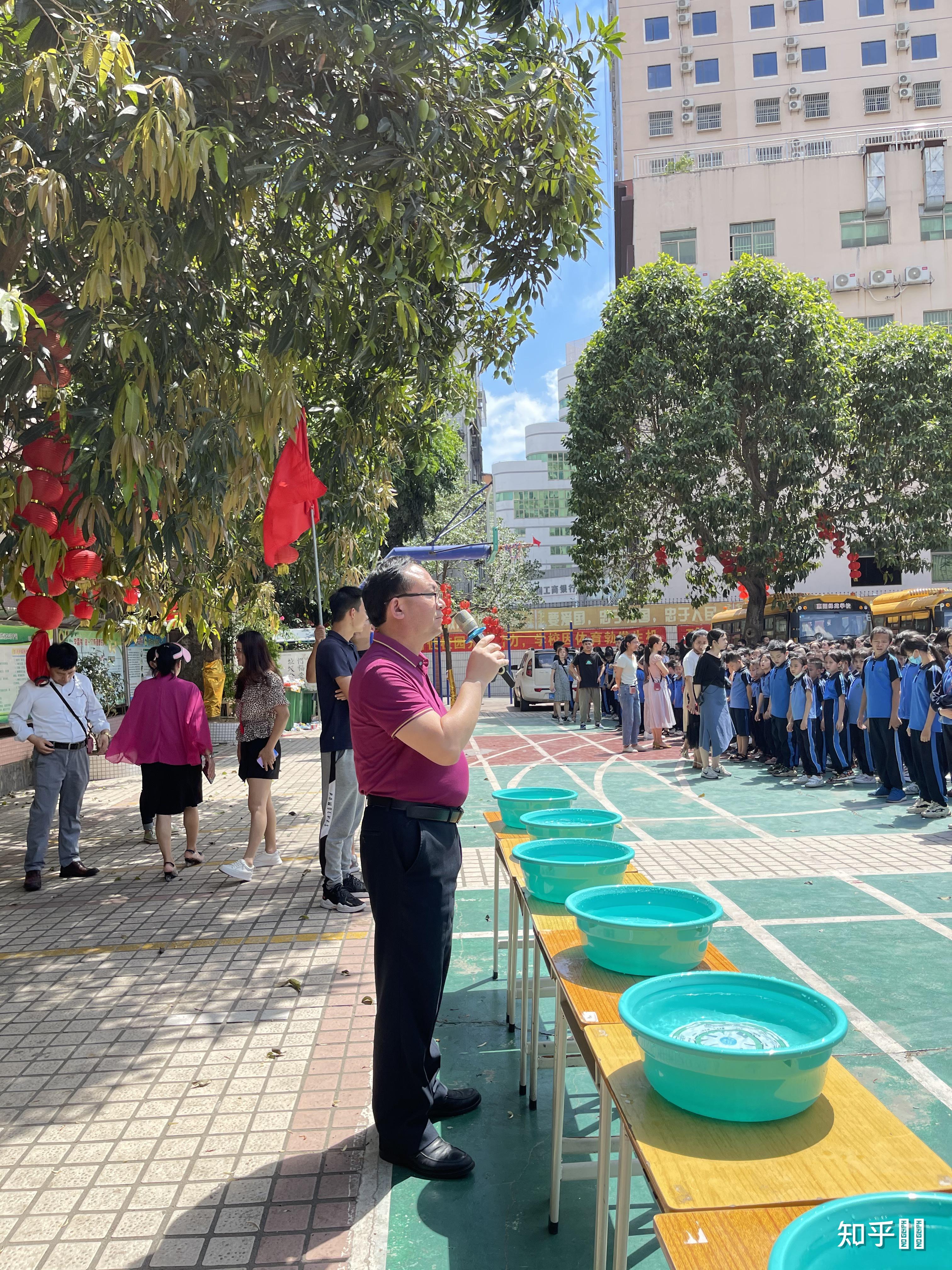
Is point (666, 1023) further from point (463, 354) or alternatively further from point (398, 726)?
point (463, 354)

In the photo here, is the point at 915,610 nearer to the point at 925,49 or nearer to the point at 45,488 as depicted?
the point at 45,488

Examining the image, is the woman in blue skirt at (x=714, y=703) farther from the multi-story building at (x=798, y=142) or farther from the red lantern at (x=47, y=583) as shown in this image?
the multi-story building at (x=798, y=142)

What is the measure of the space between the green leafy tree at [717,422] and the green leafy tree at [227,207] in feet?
57.2

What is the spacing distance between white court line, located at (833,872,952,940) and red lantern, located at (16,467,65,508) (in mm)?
5730

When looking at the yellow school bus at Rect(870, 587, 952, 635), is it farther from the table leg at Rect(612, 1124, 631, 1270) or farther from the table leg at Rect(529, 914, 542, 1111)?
the table leg at Rect(612, 1124, 631, 1270)

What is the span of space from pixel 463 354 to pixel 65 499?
4038 mm

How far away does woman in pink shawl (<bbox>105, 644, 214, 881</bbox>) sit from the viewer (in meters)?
7.58

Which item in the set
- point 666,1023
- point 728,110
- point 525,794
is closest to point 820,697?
point 525,794

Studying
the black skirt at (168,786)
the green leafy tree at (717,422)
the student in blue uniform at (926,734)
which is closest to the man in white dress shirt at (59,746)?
the black skirt at (168,786)

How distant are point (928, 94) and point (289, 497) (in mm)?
49040

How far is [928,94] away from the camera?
143 ft

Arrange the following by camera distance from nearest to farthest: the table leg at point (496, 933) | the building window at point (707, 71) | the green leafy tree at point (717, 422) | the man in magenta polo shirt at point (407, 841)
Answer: the man in magenta polo shirt at point (407, 841) → the table leg at point (496, 933) → the green leafy tree at point (717, 422) → the building window at point (707, 71)

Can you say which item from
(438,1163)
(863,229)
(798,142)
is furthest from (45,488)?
(798,142)

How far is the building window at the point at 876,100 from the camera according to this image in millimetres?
43562
